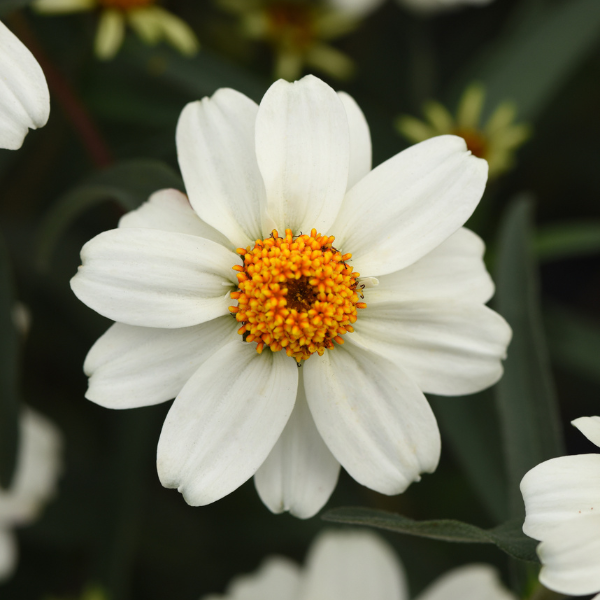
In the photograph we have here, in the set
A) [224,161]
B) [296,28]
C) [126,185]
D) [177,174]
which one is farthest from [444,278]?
[296,28]

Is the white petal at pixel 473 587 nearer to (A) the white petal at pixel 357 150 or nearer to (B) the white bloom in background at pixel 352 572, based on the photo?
(B) the white bloom in background at pixel 352 572

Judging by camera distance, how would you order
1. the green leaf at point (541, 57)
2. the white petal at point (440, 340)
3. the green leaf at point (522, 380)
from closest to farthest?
the white petal at point (440, 340) < the green leaf at point (522, 380) < the green leaf at point (541, 57)

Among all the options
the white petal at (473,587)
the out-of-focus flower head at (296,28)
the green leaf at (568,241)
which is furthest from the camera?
the out-of-focus flower head at (296,28)

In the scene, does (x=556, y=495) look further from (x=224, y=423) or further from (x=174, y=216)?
(x=174, y=216)

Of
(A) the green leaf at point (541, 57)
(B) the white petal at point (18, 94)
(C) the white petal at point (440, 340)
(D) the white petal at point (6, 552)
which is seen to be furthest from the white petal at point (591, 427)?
(D) the white petal at point (6, 552)

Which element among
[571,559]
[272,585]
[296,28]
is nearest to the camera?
[571,559]
